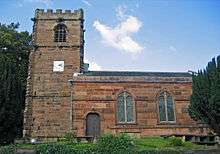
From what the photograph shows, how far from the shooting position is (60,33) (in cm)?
3519

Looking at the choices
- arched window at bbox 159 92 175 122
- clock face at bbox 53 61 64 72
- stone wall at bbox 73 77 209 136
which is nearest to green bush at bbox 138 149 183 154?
stone wall at bbox 73 77 209 136

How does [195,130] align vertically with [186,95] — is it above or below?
below

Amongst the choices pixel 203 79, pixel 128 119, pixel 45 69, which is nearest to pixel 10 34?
pixel 45 69

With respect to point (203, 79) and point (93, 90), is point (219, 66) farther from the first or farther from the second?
point (93, 90)

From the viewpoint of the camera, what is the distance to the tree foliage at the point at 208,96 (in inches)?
890

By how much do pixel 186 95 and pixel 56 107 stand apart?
486 inches

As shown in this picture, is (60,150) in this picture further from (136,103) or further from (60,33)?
(60,33)

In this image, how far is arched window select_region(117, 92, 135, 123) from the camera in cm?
3030

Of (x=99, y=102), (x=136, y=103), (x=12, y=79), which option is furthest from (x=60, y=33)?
(x=136, y=103)

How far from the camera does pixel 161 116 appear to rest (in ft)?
101

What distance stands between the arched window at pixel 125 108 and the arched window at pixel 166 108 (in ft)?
8.92

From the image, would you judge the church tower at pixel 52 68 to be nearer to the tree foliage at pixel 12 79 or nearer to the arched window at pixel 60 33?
the arched window at pixel 60 33

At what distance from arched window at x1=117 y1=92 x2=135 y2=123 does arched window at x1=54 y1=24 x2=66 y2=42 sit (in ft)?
30.6

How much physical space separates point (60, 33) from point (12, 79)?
7411mm
